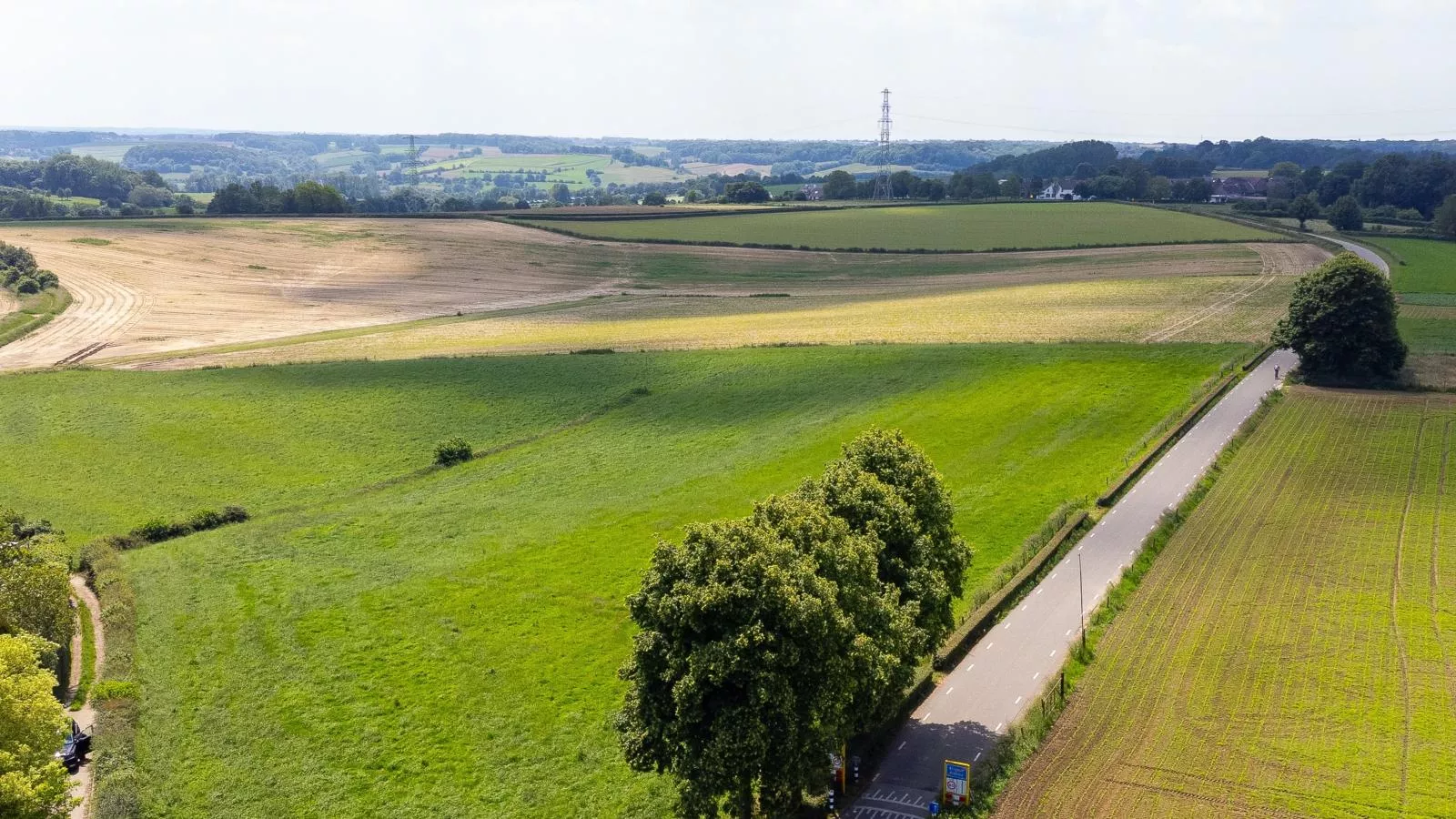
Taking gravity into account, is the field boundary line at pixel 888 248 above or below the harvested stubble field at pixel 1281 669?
above

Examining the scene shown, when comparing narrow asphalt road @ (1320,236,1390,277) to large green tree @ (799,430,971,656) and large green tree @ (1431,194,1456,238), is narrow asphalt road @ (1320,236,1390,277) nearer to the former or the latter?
large green tree @ (1431,194,1456,238)

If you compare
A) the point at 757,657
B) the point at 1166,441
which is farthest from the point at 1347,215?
the point at 757,657

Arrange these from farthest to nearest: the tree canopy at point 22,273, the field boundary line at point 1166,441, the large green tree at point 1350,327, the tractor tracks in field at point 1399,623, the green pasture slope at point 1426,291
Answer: the tree canopy at point 22,273
the green pasture slope at point 1426,291
the large green tree at point 1350,327
the field boundary line at point 1166,441
the tractor tracks in field at point 1399,623

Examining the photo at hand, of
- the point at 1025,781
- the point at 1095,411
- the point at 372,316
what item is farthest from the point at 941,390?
the point at 372,316

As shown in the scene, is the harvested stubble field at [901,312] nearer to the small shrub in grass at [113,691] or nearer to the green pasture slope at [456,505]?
the green pasture slope at [456,505]

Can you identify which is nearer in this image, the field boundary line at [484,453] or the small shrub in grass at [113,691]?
the small shrub in grass at [113,691]

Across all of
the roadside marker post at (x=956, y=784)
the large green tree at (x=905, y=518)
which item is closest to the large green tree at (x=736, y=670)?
the roadside marker post at (x=956, y=784)

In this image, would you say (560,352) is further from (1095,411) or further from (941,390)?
(1095,411)
